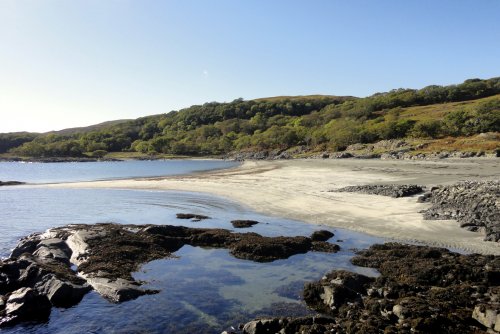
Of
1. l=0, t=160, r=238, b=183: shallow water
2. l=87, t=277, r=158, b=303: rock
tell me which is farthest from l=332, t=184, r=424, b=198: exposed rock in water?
l=0, t=160, r=238, b=183: shallow water

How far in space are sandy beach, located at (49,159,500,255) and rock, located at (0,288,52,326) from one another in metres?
14.4

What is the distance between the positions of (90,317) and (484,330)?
10.2 m

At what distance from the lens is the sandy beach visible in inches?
720

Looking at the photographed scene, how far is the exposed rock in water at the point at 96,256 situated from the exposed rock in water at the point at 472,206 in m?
6.81

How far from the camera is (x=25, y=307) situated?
37.0 ft

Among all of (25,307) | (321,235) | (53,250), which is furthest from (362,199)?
(25,307)

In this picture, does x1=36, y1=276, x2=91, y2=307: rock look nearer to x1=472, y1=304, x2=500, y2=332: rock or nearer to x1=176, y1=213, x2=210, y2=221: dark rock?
x1=472, y1=304, x2=500, y2=332: rock

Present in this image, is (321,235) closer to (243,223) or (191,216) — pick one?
(243,223)

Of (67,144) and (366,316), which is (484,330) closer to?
(366,316)

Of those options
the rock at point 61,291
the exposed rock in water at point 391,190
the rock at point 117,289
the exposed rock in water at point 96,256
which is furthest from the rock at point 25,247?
the exposed rock in water at point 391,190

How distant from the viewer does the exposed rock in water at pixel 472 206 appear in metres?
18.0

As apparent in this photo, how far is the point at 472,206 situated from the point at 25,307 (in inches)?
811

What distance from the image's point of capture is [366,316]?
32.4ft

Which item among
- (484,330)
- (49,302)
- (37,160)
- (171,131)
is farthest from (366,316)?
(171,131)
